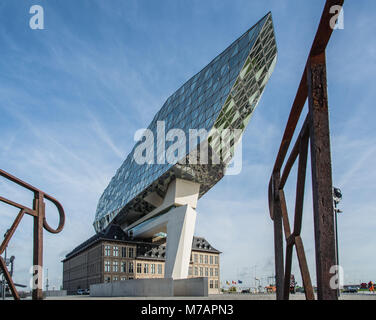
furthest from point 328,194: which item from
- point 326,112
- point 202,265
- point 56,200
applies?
point 202,265

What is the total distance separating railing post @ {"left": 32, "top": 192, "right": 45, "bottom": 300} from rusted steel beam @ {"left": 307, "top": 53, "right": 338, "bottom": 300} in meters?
4.89

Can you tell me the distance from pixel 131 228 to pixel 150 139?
1511 centimetres

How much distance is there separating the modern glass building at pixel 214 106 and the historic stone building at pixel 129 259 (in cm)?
1283

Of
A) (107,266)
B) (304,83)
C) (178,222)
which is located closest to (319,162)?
(304,83)

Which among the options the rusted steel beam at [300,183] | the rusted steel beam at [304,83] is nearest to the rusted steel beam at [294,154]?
the rusted steel beam at [300,183]

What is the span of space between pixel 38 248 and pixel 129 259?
2217 inches

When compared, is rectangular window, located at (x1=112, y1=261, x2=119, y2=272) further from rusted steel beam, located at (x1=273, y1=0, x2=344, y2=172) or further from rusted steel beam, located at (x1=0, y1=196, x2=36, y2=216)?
rusted steel beam, located at (x1=273, y1=0, x2=344, y2=172)

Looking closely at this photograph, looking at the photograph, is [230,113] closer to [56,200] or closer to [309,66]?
[56,200]

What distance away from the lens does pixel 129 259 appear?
202 ft

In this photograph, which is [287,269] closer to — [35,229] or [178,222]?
[35,229]

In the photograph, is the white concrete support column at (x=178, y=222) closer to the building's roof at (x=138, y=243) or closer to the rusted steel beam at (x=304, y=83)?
the building's roof at (x=138, y=243)

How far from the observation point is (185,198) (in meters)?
42.8

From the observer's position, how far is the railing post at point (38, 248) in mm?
6980
